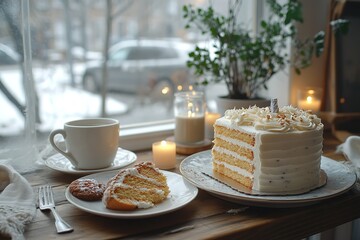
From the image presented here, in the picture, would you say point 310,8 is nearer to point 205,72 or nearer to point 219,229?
point 205,72

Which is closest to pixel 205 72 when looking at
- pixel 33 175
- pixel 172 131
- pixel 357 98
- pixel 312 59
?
pixel 172 131

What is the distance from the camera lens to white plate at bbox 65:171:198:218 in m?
0.79

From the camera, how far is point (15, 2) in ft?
3.57

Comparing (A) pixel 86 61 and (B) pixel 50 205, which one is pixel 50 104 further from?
(B) pixel 50 205

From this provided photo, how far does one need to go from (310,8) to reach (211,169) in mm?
914

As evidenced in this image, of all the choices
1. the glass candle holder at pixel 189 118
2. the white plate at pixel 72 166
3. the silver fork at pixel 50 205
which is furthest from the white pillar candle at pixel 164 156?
the silver fork at pixel 50 205

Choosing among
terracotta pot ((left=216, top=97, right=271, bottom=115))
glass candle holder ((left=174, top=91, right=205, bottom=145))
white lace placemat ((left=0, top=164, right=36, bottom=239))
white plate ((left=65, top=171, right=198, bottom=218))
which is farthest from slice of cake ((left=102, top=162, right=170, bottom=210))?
terracotta pot ((left=216, top=97, right=271, bottom=115))

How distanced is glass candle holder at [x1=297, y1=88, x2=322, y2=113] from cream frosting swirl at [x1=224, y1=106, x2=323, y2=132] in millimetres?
570

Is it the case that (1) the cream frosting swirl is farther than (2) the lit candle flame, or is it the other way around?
(2) the lit candle flame

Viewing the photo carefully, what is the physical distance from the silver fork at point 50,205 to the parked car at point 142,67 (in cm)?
94

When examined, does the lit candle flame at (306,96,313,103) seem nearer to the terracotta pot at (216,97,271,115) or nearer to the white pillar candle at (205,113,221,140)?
the terracotta pot at (216,97,271,115)

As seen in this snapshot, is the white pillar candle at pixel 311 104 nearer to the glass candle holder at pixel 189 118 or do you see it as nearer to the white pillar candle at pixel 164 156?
the glass candle holder at pixel 189 118

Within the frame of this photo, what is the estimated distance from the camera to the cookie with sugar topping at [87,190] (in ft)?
2.84

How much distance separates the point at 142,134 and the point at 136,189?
557mm
